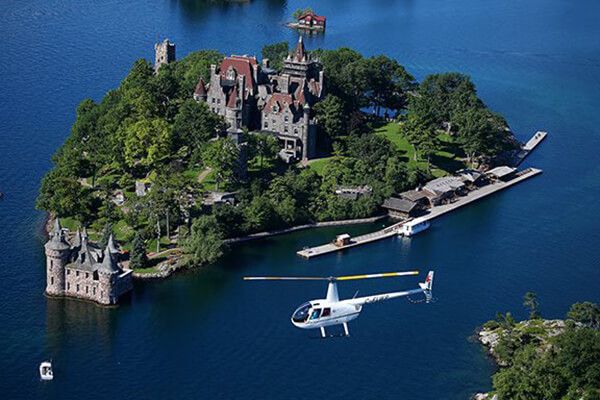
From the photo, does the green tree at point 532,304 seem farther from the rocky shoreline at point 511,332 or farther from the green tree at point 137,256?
the green tree at point 137,256

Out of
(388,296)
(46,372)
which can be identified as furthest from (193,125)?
(46,372)

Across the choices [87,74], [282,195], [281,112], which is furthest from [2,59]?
[282,195]

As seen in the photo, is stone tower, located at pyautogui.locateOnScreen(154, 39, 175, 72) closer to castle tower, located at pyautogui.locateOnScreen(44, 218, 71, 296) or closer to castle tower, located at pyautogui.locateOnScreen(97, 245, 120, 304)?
castle tower, located at pyautogui.locateOnScreen(44, 218, 71, 296)

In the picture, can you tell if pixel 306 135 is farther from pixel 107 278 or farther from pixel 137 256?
pixel 107 278

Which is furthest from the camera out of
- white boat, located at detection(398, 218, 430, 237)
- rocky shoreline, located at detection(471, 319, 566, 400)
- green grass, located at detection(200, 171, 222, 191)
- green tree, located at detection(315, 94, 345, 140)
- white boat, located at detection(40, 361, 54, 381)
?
green tree, located at detection(315, 94, 345, 140)

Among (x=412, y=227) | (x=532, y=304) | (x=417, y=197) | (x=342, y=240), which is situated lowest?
(x=532, y=304)

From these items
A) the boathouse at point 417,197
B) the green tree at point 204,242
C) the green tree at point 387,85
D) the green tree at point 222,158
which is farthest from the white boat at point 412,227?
the green tree at point 387,85

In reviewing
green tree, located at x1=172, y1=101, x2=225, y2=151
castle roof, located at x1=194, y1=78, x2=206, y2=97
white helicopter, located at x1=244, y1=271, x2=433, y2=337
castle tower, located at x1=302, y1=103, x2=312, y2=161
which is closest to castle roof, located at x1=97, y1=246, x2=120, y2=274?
white helicopter, located at x1=244, y1=271, x2=433, y2=337
